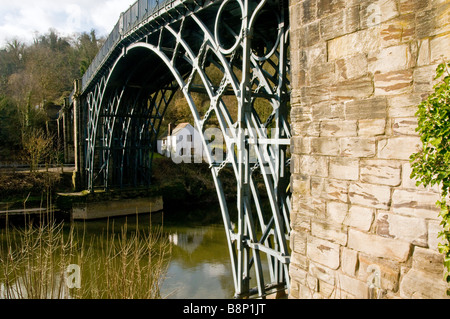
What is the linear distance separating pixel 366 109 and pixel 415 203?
2.56ft

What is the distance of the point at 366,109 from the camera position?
266 cm

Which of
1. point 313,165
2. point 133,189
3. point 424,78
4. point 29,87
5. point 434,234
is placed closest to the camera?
point 434,234

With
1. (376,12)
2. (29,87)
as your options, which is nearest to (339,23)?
(376,12)

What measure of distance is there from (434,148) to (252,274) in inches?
358

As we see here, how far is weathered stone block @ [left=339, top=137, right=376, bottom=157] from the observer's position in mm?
2605

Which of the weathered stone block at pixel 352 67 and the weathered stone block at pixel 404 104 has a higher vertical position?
the weathered stone block at pixel 352 67

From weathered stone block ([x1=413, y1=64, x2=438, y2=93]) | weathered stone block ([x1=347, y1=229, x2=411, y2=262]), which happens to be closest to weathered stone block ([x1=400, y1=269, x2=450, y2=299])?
weathered stone block ([x1=347, y1=229, x2=411, y2=262])

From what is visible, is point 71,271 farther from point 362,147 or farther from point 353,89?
point 353,89

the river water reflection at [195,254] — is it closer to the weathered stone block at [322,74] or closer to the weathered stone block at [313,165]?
the weathered stone block at [313,165]

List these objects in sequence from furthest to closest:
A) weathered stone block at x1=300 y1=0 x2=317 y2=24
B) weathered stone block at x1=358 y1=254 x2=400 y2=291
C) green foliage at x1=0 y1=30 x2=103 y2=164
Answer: green foliage at x1=0 y1=30 x2=103 y2=164 < weathered stone block at x1=300 y1=0 x2=317 y2=24 < weathered stone block at x1=358 y1=254 x2=400 y2=291

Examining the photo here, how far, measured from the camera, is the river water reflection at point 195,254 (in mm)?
9633

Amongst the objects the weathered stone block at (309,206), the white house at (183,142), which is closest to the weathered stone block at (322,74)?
the weathered stone block at (309,206)

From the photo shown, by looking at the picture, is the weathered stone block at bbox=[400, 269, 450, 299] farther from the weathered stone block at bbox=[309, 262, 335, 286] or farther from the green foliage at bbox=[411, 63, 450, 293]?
the weathered stone block at bbox=[309, 262, 335, 286]

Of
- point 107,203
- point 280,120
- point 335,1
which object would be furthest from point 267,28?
point 107,203
